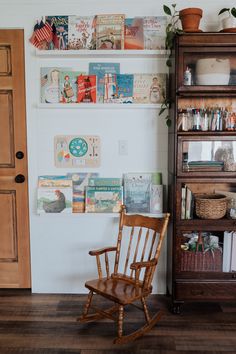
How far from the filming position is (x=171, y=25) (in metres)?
2.71

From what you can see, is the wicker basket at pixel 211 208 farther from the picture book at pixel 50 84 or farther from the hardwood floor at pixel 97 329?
the picture book at pixel 50 84

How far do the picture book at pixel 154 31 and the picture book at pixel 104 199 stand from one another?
1163 mm

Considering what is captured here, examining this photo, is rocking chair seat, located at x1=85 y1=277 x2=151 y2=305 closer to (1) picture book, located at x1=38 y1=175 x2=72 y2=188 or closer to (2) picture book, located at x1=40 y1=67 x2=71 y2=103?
(1) picture book, located at x1=38 y1=175 x2=72 y2=188

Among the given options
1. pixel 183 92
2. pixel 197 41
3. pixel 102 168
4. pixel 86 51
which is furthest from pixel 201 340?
pixel 86 51

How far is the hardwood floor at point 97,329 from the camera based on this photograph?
2.24 m

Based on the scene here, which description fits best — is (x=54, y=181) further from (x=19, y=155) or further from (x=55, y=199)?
(x=19, y=155)

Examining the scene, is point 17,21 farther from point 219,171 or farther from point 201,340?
point 201,340

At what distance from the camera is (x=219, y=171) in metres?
2.64

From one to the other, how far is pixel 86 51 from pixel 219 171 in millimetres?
1377

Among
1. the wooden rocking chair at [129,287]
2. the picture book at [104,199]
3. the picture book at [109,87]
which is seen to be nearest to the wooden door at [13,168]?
the picture book at [104,199]

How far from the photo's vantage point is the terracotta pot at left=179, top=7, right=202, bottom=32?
2.54 m

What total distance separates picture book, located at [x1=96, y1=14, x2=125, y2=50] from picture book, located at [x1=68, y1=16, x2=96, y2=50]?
1.9 inches

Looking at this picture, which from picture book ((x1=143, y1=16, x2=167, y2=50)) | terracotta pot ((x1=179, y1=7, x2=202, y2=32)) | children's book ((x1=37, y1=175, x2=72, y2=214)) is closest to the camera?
terracotta pot ((x1=179, y1=7, x2=202, y2=32))

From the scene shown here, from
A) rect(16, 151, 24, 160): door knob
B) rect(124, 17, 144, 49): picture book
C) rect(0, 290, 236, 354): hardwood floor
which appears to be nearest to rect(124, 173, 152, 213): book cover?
rect(0, 290, 236, 354): hardwood floor
